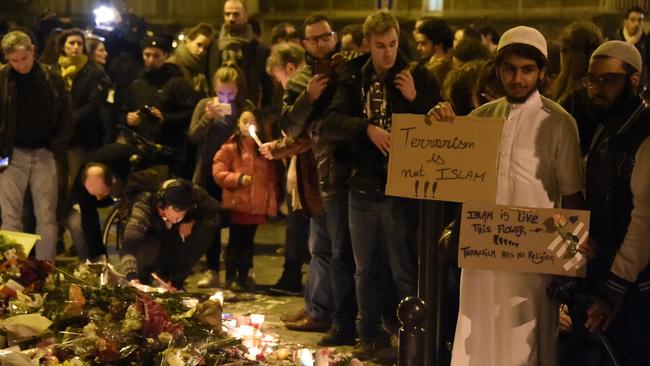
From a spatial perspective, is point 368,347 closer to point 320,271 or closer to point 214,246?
point 320,271

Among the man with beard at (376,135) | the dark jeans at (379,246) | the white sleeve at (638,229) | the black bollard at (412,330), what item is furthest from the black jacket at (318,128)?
the white sleeve at (638,229)

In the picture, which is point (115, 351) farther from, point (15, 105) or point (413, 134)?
point (15, 105)

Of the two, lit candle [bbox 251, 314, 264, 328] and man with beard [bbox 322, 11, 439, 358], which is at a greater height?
man with beard [bbox 322, 11, 439, 358]

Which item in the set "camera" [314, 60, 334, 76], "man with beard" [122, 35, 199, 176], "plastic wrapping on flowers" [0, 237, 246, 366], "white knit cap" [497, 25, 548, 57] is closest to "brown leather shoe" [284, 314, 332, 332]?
"plastic wrapping on flowers" [0, 237, 246, 366]

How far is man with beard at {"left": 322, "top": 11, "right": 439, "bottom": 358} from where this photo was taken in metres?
6.48

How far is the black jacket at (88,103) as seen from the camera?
9906 millimetres

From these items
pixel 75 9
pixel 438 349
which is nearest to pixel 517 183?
pixel 438 349

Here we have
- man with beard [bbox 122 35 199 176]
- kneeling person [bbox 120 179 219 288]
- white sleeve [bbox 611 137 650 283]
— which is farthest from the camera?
man with beard [bbox 122 35 199 176]

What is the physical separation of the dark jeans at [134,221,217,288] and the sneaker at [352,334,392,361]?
6.12ft

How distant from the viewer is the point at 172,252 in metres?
8.26

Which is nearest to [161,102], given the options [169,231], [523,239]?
[169,231]

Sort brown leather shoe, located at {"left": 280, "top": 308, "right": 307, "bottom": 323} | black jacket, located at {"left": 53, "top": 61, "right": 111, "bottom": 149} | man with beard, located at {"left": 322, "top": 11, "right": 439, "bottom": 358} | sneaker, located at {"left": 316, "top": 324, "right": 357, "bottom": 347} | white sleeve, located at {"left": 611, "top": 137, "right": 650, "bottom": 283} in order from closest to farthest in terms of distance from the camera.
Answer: white sleeve, located at {"left": 611, "top": 137, "right": 650, "bottom": 283}, man with beard, located at {"left": 322, "top": 11, "right": 439, "bottom": 358}, sneaker, located at {"left": 316, "top": 324, "right": 357, "bottom": 347}, brown leather shoe, located at {"left": 280, "top": 308, "right": 307, "bottom": 323}, black jacket, located at {"left": 53, "top": 61, "right": 111, "bottom": 149}

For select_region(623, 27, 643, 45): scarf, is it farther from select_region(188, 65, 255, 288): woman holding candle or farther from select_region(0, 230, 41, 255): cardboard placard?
select_region(0, 230, 41, 255): cardboard placard

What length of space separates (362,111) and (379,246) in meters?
0.82
